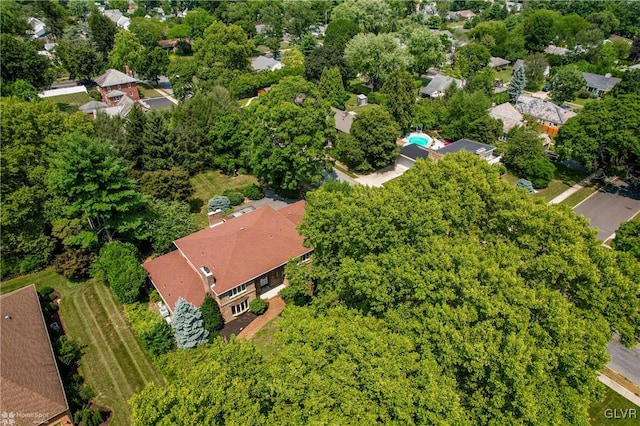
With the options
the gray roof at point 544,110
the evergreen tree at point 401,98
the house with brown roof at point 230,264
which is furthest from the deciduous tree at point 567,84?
the house with brown roof at point 230,264

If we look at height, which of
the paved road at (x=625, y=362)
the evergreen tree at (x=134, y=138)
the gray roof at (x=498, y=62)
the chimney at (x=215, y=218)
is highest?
the evergreen tree at (x=134, y=138)

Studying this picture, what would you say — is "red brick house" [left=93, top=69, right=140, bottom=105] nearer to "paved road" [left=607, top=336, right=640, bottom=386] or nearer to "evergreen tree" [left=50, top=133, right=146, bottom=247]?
"evergreen tree" [left=50, top=133, right=146, bottom=247]

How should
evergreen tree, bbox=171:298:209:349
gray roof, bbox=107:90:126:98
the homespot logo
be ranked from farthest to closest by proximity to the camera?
gray roof, bbox=107:90:126:98, evergreen tree, bbox=171:298:209:349, the homespot logo

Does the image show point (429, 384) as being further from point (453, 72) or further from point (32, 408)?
point (453, 72)

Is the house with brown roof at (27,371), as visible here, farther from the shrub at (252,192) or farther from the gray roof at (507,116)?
the gray roof at (507,116)

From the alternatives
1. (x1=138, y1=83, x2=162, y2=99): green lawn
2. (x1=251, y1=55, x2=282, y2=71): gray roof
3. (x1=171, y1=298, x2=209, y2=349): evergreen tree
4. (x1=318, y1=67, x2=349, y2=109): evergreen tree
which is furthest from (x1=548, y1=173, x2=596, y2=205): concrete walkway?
(x1=138, y1=83, x2=162, y2=99): green lawn
